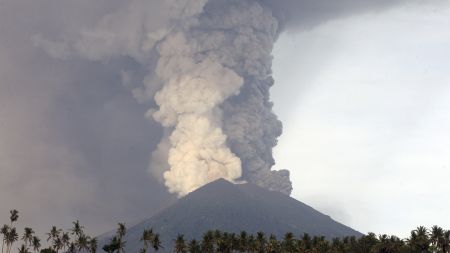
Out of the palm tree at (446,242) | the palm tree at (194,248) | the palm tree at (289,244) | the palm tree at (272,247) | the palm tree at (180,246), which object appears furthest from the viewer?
the palm tree at (180,246)

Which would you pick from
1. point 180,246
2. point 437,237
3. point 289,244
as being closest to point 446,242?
point 437,237

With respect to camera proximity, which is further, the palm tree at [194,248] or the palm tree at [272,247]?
the palm tree at [194,248]

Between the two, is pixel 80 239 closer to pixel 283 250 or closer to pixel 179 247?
pixel 179 247

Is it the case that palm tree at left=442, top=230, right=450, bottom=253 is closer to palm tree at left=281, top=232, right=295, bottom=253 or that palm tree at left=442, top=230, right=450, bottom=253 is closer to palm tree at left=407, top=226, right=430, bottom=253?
palm tree at left=407, top=226, right=430, bottom=253

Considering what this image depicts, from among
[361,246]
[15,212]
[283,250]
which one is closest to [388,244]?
[361,246]

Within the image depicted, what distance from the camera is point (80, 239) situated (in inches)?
6353

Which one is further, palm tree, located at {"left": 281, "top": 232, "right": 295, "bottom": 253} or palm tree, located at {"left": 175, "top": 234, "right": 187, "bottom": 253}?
palm tree, located at {"left": 175, "top": 234, "right": 187, "bottom": 253}

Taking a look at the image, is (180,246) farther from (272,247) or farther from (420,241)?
(420,241)

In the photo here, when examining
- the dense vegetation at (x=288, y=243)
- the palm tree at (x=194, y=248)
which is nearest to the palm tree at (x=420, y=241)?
the dense vegetation at (x=288, y=243)

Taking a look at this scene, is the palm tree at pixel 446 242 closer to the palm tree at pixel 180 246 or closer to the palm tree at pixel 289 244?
the palm tree at pixel 289 244

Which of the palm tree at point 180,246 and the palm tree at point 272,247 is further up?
the palm tree at point 180,246

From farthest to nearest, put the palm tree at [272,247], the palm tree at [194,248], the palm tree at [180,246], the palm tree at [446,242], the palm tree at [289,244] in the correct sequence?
the palm tree at [180,246] → the palm tree at [194,248] → the palm tree at [272,247] → the palm tree at [289,244] → the palm tree at [446,242]

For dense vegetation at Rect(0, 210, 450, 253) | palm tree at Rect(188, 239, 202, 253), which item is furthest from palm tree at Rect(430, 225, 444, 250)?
palm tree at Rect(188, 239, 202, 253)

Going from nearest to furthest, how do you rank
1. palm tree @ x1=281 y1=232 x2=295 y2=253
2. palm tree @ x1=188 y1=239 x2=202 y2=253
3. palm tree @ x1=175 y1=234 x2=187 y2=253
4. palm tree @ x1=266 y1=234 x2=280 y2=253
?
palm tree @ x1=281 y1=232 x2=295 y2=253, palm tree @ x1=266 y1=234 x2=280 y2=253, palm tree @ x1=188 y1=239 x2=202 y2=253, palm tree @ x1=175 y1=234 x2=187 y2=253
